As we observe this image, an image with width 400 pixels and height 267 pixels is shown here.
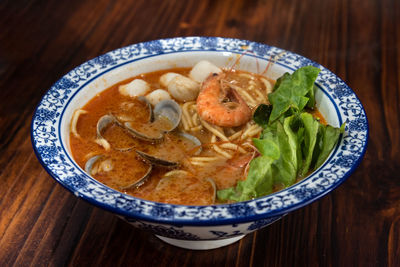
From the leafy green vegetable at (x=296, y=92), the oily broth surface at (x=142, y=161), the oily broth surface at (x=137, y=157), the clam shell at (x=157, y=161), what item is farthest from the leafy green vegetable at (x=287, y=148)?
the clam shell at (x=157, y=161)

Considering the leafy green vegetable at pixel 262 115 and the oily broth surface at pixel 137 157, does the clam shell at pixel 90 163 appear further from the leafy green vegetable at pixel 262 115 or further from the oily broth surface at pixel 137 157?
the leafy green vegetable at pixel 262 115

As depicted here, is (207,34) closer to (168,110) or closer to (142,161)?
(168,110)

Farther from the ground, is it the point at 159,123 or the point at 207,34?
the point at 207,34

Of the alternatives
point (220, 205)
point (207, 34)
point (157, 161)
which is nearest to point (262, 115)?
point (157, 161)

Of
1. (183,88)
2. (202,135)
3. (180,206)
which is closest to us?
(180,206)

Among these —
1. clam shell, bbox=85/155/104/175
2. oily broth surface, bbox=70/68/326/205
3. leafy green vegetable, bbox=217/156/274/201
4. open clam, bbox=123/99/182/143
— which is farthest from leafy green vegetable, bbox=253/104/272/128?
clam shell, bbox=85/155/104/175

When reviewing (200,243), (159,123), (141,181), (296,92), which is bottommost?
(200,243)

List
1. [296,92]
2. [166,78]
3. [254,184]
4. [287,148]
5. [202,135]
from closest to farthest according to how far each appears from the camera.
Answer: [254,184], [287,148], [296,92], [202,135], [166,78]
